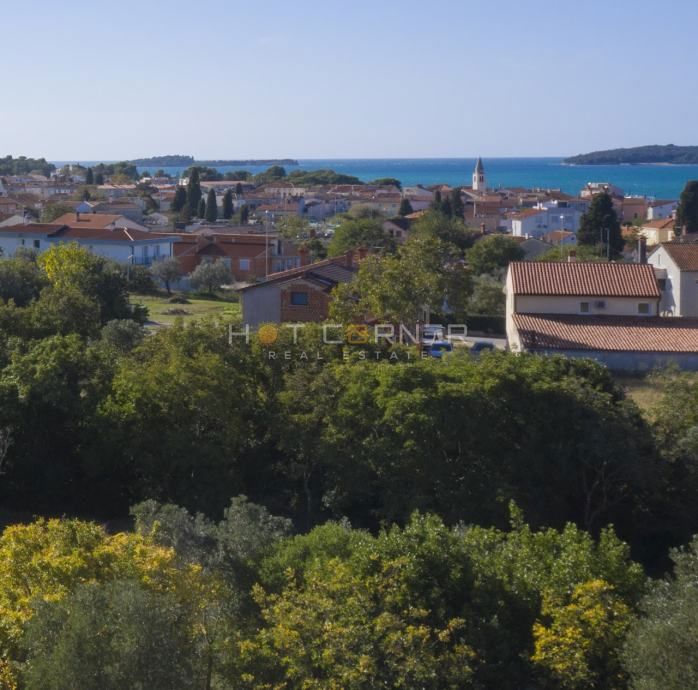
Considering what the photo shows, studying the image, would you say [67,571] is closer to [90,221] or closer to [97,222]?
[97,222]

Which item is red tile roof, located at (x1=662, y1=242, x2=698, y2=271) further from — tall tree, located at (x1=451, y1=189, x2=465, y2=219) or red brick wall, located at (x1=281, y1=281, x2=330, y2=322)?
tall tree, located at (x1=451, y1=189, x2=465, y2=219)

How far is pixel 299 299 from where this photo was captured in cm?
3042

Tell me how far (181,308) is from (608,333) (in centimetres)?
1782

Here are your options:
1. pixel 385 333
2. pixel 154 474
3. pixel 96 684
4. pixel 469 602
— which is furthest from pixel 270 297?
pixel 96 684

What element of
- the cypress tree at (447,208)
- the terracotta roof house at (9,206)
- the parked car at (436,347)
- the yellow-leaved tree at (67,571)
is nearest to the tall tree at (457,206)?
the cypress tree at (447,208)

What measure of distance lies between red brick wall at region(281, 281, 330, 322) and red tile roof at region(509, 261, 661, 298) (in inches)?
212

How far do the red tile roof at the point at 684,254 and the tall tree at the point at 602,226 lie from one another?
55.9 feet

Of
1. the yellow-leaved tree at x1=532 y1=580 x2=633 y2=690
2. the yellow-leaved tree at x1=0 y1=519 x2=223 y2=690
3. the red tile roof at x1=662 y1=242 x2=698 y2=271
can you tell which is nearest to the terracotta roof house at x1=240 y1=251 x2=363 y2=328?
the red tile roof at x1=662 y1=242 x2=698 y2=271

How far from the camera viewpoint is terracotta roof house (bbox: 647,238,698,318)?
34125mm

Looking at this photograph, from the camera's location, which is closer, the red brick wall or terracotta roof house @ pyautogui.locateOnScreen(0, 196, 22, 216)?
the red brick wall

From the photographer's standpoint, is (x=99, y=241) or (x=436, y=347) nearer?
(x=436, y=347)

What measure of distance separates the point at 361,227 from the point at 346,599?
4384 centimetres

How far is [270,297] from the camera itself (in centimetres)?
3039

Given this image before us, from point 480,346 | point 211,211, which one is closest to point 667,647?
point 480,346
